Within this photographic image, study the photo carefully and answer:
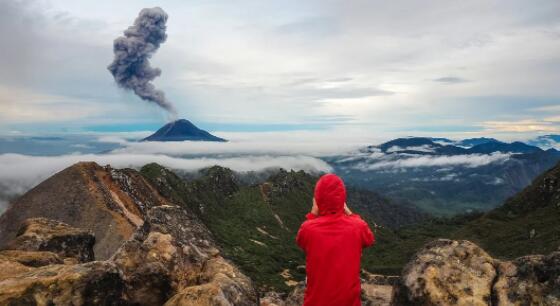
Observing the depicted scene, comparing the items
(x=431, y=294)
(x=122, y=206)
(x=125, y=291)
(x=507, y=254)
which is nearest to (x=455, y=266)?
(x=431, y=294)

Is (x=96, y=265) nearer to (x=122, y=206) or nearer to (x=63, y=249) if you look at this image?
(x=63, y=249)

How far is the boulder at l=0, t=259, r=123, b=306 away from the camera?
44.5 ft

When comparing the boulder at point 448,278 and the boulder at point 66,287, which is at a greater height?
the boulder at point 66,287

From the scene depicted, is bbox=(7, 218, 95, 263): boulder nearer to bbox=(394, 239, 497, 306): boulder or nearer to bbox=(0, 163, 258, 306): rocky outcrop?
bbox=(0, 163, 258, 306): rocky outcrop

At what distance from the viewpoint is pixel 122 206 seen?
77.4 metres

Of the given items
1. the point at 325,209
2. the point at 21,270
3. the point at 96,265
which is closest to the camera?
the point at 325,209

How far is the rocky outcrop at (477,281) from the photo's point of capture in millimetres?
15508

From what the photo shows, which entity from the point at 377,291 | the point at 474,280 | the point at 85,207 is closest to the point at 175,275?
the point at 377,291

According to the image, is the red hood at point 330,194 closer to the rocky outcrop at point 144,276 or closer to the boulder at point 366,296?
the rocky outcrop at point 144,276

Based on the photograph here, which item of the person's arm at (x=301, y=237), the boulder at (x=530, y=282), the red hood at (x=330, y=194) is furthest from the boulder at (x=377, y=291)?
the red hood at (x=330, y=194)

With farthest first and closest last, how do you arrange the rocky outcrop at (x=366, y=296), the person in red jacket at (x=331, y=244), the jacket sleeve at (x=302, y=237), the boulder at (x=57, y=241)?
1. the boulder at (x=57, y=241)
2. the rocky outcrop at (x=366, y=296)
3. the jacket sleeve at (x=302, y=237)
4. the person in red jacket at (x=331, y=244)

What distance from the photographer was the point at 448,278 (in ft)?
52.5

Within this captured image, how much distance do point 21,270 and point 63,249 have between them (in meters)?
8.72

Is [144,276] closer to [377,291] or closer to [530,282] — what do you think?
[377,291]
